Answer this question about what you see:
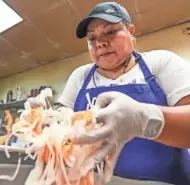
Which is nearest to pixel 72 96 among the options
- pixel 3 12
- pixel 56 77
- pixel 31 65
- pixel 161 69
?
pixel 161 69

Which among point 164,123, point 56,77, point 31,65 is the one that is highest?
point 31,65

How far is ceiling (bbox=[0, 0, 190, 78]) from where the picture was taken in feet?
7.80

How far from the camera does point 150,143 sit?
3.34 feet

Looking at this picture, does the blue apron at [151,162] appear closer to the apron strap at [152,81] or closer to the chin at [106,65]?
the apron strap at [152,81]

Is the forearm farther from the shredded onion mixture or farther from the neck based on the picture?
the neck

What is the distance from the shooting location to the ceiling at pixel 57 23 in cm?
238

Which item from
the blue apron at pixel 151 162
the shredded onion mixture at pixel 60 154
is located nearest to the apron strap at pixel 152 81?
the blue apron at pixel 151 162

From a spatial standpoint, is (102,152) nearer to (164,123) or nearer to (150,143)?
(164,123)

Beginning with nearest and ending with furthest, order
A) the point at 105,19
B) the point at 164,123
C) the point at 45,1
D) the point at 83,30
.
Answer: the point at 164,123, the point at 105,19, the point at 83,30, the point at 45,1

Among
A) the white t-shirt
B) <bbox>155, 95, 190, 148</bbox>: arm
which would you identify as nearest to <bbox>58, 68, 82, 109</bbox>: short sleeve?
the white t-shirt

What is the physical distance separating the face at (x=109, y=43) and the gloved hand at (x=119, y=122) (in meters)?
0.49

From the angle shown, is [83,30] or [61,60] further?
[61,60]

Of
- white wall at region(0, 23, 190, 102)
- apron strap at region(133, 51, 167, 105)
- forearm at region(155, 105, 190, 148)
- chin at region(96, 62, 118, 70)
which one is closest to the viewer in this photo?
forearm at region(155, 105, 190, 148)

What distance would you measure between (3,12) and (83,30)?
4.98 feet
